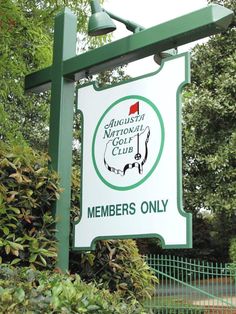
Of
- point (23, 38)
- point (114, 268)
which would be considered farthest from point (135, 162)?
point (23, 38)

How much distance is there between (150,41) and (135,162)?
962 mm

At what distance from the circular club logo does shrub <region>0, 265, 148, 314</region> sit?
1.08 metres

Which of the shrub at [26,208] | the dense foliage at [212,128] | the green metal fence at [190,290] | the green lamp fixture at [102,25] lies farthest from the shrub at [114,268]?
the dense foliage at [212,128]

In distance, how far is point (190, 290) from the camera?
11016 millimetres

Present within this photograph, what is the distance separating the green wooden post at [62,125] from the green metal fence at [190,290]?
5.80 meters

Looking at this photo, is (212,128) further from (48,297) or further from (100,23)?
(48,297)

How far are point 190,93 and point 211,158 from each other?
2.08m

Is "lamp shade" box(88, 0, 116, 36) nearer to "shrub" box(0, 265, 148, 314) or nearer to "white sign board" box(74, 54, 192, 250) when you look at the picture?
"white sign board" box(74, 54, 192, 250)

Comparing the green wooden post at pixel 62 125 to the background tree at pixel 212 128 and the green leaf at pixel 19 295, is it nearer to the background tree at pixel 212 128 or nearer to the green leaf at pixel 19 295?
the green leaf at pixel 19 295

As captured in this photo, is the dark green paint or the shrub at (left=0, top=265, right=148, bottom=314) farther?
the dark green paint

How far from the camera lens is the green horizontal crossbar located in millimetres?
4172

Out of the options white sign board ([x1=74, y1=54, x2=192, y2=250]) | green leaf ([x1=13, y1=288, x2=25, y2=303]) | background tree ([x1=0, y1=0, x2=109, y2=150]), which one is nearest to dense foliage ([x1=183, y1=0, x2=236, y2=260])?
background tree ([x1=0, y1=0, x2=109, y2=150])

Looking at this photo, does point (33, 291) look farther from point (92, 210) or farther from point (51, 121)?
point (51, 121)

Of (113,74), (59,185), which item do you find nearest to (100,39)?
(59,185)
